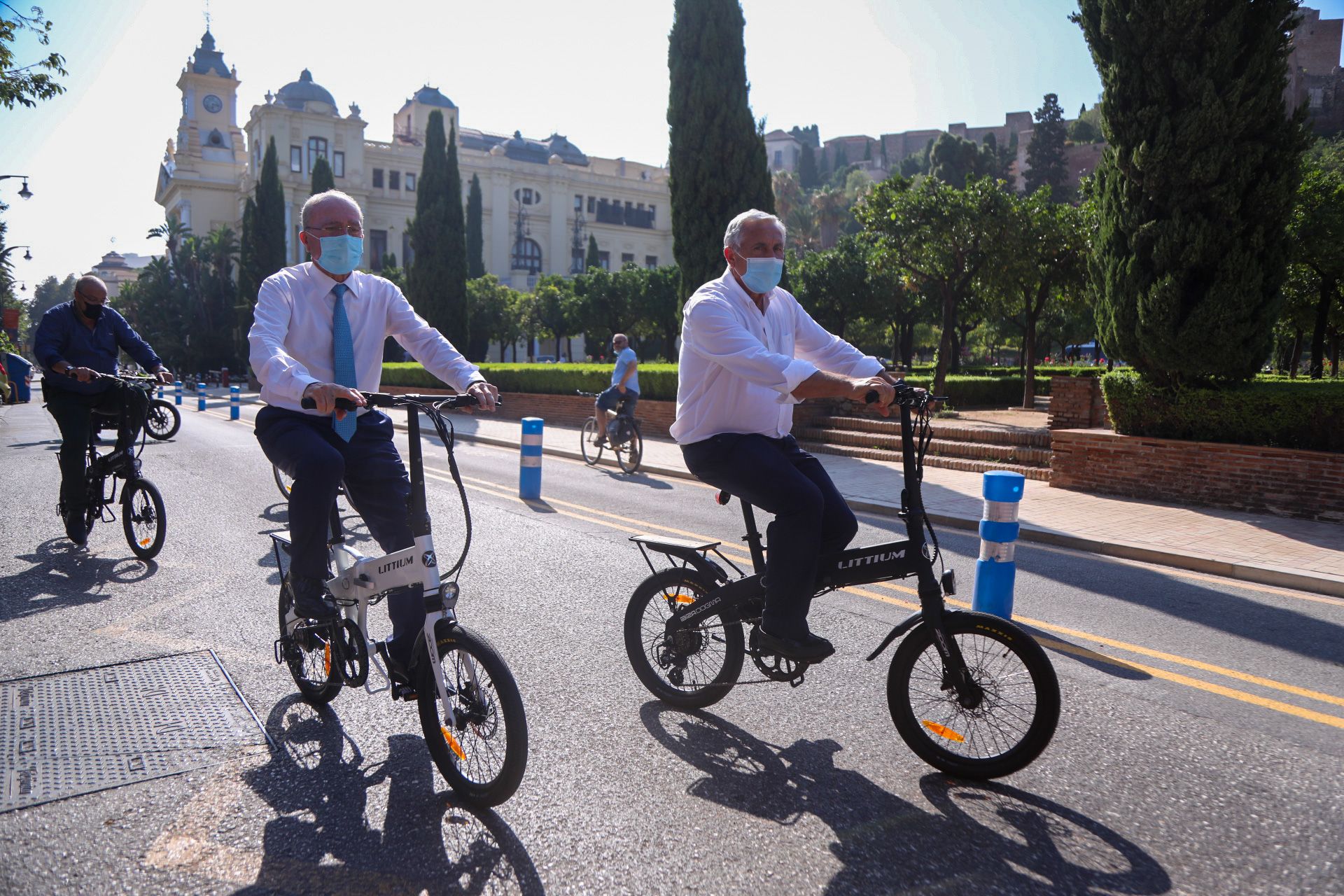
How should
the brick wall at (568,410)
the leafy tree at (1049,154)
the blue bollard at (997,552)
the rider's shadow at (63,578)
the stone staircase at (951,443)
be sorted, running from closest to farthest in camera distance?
the blue bollard at (997,552)
the rider's shadow at (63,578)
the stone staircase at (951,443)
the brick wall at (568,410)
the leafy tree at (1049,154)

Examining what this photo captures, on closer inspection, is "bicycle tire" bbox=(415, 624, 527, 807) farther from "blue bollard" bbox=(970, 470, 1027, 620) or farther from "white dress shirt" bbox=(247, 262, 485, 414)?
"blue bollard" bbox=(970, 470, 1027, 620)

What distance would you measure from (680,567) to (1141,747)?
193 cm

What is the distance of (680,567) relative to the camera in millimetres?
4023

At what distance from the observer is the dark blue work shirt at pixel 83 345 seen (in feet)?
22.3

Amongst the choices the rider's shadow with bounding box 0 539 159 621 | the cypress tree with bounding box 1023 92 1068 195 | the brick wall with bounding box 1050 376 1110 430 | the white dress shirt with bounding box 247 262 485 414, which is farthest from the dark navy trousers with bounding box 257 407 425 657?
the cypress tree with bounding box 1023 92 1068 195

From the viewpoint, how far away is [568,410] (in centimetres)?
2400

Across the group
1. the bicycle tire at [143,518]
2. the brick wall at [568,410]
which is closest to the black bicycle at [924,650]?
the bicycle tire at [143,518]

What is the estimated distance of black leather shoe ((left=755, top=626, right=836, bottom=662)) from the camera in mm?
3473

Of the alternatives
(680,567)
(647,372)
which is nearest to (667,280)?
(647,372)

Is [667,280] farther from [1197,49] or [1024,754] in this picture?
[1024,754]

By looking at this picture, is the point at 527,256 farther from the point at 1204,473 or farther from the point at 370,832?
the point at 370,832

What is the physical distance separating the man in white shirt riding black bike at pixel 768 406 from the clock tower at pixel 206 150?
268 ft

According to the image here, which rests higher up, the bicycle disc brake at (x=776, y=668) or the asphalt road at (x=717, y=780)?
the bicycle disc brake at (x=776, y=668)

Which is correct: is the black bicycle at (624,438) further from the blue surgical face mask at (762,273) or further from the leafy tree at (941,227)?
the blue surgical face mask at (762,273)
